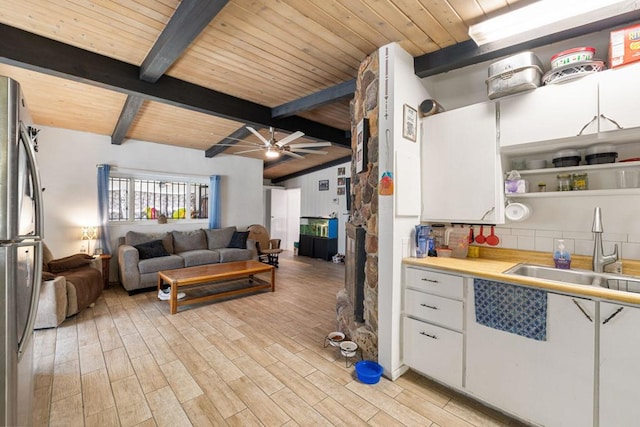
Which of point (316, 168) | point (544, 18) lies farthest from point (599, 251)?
point (316, 168)

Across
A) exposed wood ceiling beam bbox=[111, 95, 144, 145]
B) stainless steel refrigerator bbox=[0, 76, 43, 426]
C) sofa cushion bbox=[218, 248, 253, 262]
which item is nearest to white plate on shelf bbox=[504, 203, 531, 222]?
stainless steel refrigerator bbox=[0, 76, 43, 426]

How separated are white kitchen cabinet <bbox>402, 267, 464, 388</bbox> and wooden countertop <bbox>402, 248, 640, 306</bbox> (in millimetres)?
80

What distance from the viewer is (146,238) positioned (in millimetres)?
4711

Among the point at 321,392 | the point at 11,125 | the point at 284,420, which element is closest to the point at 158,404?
the point at 284,420

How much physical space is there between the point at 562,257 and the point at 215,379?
2719 millimetres

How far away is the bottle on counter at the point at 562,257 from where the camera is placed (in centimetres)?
192

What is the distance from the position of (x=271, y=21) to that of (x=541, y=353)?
9.16ft

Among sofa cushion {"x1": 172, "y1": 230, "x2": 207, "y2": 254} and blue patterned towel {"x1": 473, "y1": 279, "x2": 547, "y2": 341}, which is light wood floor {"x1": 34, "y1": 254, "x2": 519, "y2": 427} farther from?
sofa cushion {"x1": 172, "y1": 230, "x2": 207, "y2": 254}

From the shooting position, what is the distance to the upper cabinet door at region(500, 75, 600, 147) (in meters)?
1.69

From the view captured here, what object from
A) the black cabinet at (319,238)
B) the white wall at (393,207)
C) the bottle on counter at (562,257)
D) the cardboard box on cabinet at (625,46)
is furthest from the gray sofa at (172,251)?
the cardboard box on cabinet at (625,46)

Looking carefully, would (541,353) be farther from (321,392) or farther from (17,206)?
(17,206)

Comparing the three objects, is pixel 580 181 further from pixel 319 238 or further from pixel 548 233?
pixel 319 238

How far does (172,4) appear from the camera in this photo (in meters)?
1.91

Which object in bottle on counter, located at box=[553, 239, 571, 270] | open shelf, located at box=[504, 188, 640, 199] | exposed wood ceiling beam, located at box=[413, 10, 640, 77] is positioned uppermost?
exposed wood ceiling beam, located at box=[413, 10, 640, 77]
